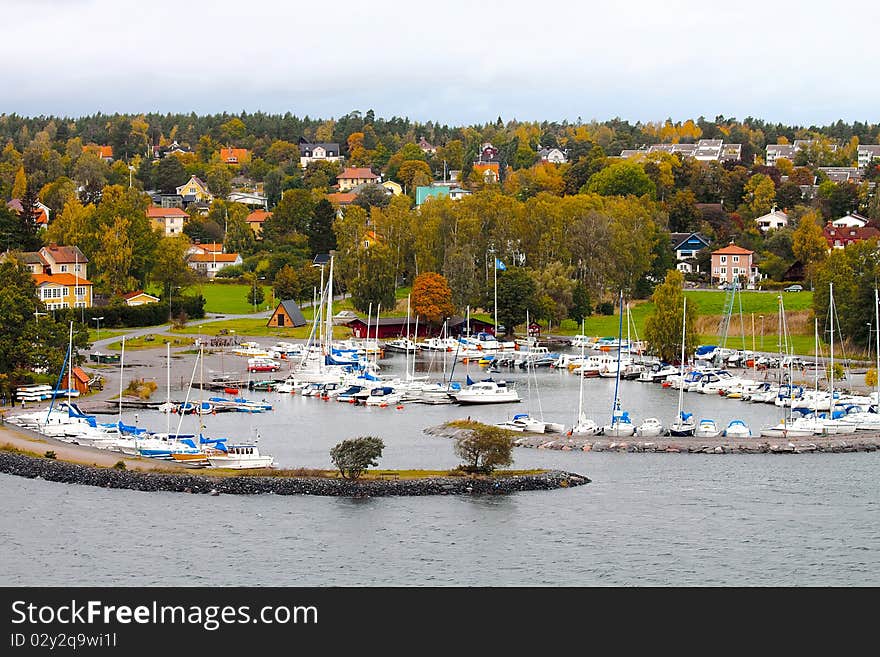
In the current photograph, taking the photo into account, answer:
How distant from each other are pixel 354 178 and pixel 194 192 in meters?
15.8

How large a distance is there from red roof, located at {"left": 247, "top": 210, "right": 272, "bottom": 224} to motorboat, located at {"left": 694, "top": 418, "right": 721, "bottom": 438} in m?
65.2

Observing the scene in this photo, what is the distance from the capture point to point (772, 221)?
92.8m

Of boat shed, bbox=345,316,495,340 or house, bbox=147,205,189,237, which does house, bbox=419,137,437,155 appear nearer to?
house, bbox=147,205,189,237

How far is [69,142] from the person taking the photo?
140 meters

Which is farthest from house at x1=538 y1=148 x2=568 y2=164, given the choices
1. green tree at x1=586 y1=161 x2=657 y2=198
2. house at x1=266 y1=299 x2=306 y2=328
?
house at x1=266 y1=299 x2=306 y2=328

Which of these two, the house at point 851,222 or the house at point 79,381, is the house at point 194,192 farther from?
the house at point 79,381

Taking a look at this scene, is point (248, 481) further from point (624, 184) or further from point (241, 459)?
point (624, 184)

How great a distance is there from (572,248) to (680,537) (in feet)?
152

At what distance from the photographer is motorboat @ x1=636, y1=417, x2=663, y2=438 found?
41125 mm

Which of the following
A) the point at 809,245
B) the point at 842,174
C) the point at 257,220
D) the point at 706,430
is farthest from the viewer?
the point at 842,174

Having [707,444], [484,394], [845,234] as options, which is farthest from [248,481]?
[845,234]

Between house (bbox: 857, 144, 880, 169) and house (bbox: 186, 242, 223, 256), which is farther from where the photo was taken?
house (bbox: 857, 144, 880, 169)
